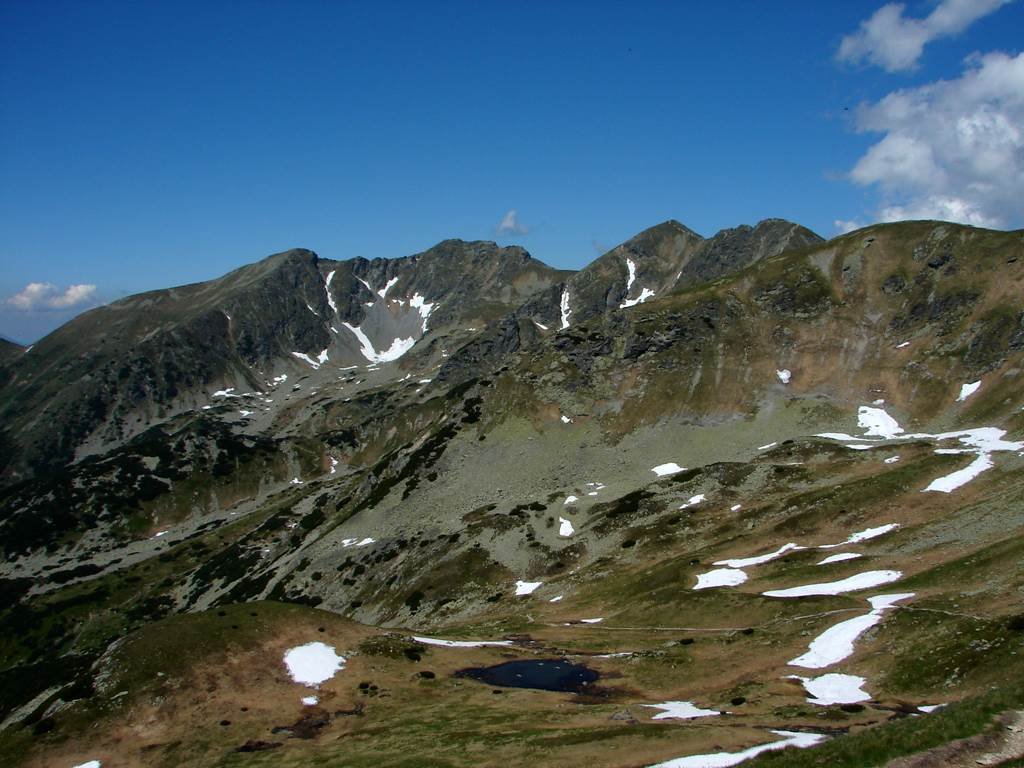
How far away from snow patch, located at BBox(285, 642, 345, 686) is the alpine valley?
36cm

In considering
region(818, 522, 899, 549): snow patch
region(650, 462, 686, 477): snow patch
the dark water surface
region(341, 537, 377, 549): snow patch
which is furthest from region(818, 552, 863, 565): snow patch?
region(341, 537, 377, 549): snow patch

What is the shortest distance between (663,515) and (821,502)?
86.7ft

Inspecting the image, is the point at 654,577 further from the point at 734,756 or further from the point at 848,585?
the point at 734,756

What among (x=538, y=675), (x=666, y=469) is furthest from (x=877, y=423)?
(x=538, y=675)

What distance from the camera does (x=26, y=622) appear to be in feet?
575

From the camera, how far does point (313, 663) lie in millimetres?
63781

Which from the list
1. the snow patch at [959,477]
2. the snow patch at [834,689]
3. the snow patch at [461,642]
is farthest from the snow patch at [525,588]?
the snow patch at [834,689]

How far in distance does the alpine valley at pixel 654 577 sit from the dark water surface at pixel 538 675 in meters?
0.41

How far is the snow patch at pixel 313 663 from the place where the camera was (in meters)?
61.7

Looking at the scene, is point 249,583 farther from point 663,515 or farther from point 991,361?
point 991,361

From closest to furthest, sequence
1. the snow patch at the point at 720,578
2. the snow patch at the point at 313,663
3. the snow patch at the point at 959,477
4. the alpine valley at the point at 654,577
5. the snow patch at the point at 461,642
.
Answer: the alpine valley at the point at 654,577
the snow patch at the point at 313,663
the snow patch at the point at 461,642
the snow patch at the point at 720,578
the snow patch at the point at 959,477

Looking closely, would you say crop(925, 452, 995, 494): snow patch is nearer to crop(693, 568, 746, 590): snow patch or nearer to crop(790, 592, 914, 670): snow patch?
crop(693, 568, 746, 590): snow patch

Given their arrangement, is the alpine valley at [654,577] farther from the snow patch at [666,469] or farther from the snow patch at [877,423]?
the snow patch at [666,469]

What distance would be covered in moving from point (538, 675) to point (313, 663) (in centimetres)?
2029
